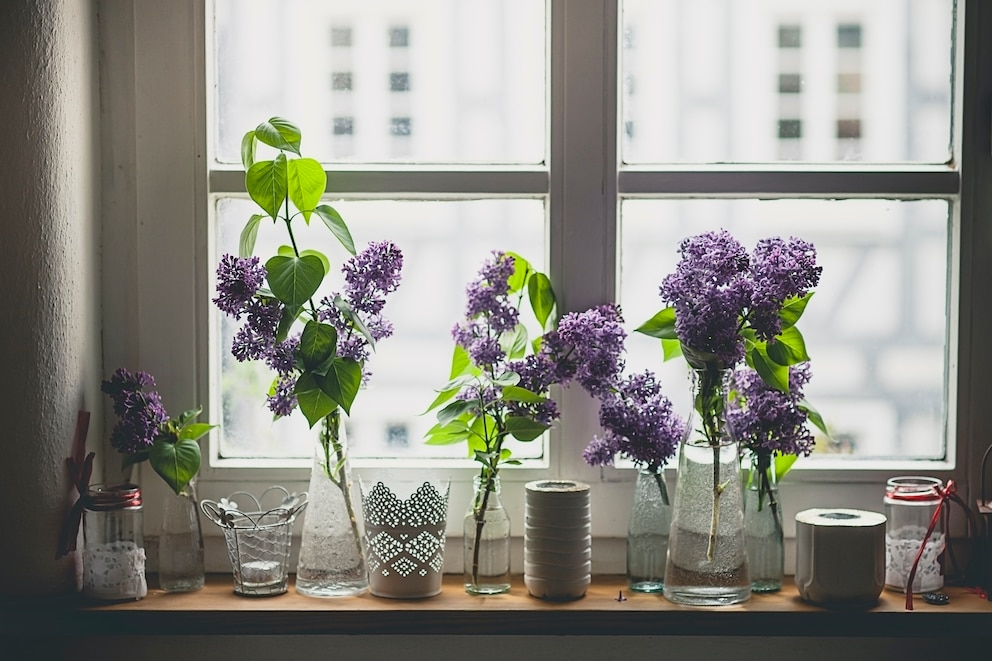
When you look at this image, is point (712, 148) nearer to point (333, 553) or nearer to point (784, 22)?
point (784, 22)

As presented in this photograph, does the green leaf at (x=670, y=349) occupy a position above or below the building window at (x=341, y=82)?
below

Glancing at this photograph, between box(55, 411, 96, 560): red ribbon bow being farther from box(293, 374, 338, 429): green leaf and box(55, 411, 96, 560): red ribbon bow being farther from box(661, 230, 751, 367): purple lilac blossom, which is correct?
box(661, 230, 751, 367): purple lilac blossom

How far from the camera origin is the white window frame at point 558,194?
1.55 meters

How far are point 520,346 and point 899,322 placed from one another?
0.61 metres

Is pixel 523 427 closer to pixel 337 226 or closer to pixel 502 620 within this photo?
pixel 502 620

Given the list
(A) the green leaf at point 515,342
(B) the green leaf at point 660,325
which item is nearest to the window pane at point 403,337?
(A) the green leaf at point 515,342

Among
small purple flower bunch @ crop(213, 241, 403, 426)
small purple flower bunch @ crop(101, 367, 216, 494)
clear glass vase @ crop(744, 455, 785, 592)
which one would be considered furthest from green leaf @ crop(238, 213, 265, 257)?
clear glass vase @ crop(744, 455, 785, 592)

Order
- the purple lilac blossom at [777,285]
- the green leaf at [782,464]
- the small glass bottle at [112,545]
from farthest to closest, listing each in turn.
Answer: the green leaf at [782,464], the small glass bottle at [112,545], the purple lilac blossom at [777,285]

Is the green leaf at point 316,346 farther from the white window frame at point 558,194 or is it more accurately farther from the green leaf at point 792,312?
the green leaf at point 792,312

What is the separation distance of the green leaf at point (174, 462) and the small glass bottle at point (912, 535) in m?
1.00

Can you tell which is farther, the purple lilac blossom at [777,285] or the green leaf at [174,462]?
the green leaf at [174,462]

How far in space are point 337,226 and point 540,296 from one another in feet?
1.02

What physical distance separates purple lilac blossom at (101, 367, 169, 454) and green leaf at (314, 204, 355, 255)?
1.15 ft

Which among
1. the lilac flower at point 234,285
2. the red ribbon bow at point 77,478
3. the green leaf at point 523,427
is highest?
the lilac flower at point 234,285
